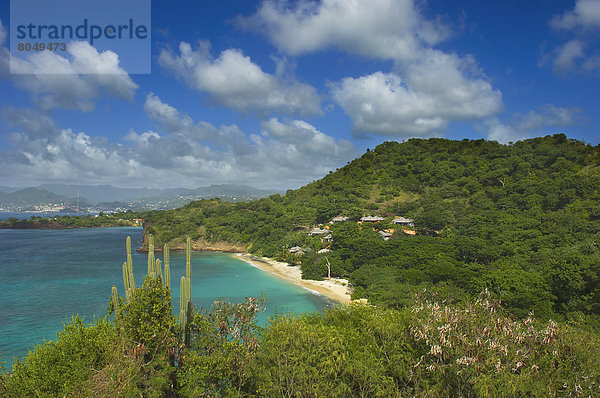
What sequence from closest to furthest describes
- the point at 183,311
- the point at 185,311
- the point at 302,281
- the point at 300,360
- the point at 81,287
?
the point at 300,360 < the point at 183,311 < the point at 185,311 < the point at 81,287 < the point at 302,281

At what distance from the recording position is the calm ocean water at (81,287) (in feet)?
80.0

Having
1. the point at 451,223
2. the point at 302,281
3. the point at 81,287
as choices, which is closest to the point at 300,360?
the point at 302,281

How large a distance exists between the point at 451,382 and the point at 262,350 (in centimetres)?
607

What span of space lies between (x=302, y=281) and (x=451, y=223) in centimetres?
2601

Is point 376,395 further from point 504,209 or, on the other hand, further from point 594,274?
point 504,209

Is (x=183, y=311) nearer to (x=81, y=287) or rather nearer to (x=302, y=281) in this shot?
(x=302, y=281)

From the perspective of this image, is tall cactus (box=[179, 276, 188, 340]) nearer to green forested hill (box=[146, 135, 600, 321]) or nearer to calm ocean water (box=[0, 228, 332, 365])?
calm ocean water (box=[0, 228, 332, 365])

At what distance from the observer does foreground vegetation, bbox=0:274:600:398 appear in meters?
8.60

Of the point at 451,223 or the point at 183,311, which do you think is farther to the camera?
the point at 451,223

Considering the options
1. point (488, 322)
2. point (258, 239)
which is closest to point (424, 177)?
point (258, 239)

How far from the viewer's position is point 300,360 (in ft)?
32.7

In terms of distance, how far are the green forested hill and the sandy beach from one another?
1.45 metres

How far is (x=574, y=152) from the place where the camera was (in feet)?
194

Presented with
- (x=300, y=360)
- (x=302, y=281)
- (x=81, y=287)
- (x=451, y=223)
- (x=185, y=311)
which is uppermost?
(x=451, y=223)
